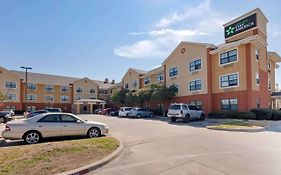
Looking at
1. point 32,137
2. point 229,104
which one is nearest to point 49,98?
point 229,104

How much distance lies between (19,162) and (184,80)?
28674 millimetres

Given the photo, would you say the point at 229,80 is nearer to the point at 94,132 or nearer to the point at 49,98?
the point at 94,132

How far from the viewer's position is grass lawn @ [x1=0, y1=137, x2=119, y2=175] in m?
6.47

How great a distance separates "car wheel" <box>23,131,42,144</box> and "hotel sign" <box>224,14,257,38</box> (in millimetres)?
26561

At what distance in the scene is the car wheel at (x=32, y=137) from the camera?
11.1 meters

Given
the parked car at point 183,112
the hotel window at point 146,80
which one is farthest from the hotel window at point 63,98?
the parked car at point 183,112

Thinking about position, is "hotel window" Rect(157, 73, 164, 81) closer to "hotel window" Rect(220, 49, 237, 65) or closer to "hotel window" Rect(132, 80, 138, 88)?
"hotel window" Rect(132, 80, 138, 88)

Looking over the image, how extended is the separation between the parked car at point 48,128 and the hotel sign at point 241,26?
23.6m

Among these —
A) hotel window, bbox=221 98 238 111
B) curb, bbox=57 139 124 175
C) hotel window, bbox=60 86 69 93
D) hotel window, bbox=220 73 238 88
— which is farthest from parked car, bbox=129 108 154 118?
hotel window, bbox=60 86 69 93

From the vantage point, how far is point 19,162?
7086mm

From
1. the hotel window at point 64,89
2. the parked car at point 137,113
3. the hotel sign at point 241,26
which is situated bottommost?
the parked car at point 137,113

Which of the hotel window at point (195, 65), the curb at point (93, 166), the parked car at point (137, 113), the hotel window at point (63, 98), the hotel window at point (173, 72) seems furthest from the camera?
the hotel window at point (63, 98)

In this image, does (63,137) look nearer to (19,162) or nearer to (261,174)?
(19,162)

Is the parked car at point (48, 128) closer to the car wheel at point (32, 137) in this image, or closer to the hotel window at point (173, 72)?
the car wheel at point (32, 137)
